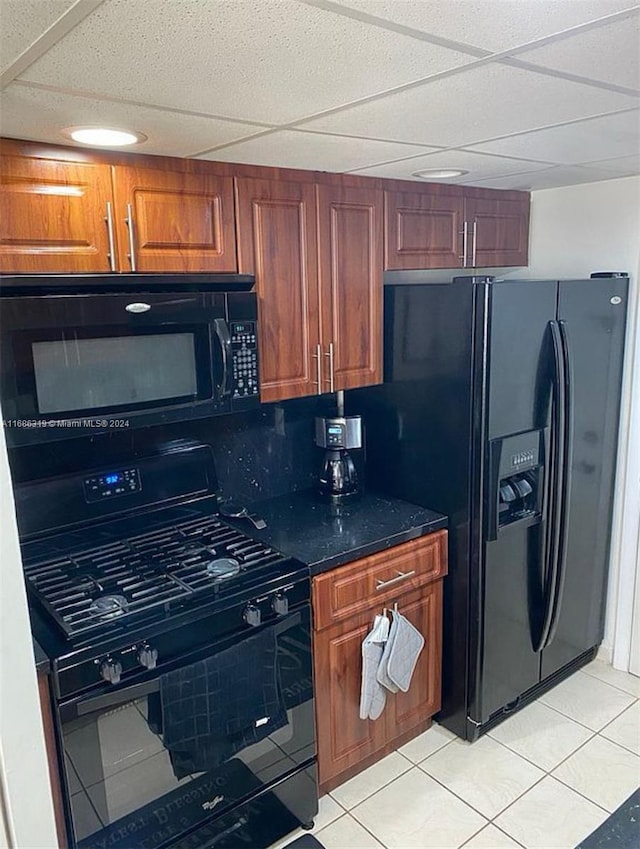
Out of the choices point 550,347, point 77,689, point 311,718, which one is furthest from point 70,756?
point 550,347

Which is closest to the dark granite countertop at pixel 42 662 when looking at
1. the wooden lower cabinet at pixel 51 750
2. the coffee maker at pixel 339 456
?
the wooden lower cabinet at pixel 51 750

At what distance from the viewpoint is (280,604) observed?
73.7 inches

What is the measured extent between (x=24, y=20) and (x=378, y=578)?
178 cm

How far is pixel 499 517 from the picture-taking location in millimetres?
2326

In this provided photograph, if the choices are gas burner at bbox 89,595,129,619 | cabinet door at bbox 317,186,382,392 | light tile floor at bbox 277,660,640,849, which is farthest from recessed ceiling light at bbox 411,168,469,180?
light tile floor at bbox 277,660,640,849

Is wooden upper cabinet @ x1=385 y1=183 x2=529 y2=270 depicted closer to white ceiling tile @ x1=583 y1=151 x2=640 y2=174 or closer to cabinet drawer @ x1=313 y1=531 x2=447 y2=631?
white ceiling tile @ x1=583 y1=151 x2=640 y2=174

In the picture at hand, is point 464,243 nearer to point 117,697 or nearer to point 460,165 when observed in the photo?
point 460,165

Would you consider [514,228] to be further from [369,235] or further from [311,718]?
[311,718]

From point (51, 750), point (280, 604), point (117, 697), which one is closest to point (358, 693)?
point (280, 604)

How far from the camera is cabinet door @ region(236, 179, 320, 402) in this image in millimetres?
2008

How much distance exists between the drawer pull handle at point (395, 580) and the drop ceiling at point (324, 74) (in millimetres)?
1366

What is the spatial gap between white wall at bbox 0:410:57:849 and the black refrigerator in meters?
1.67

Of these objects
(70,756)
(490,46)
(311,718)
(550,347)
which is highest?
(490,46)

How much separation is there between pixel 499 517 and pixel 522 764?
90 centimetres
